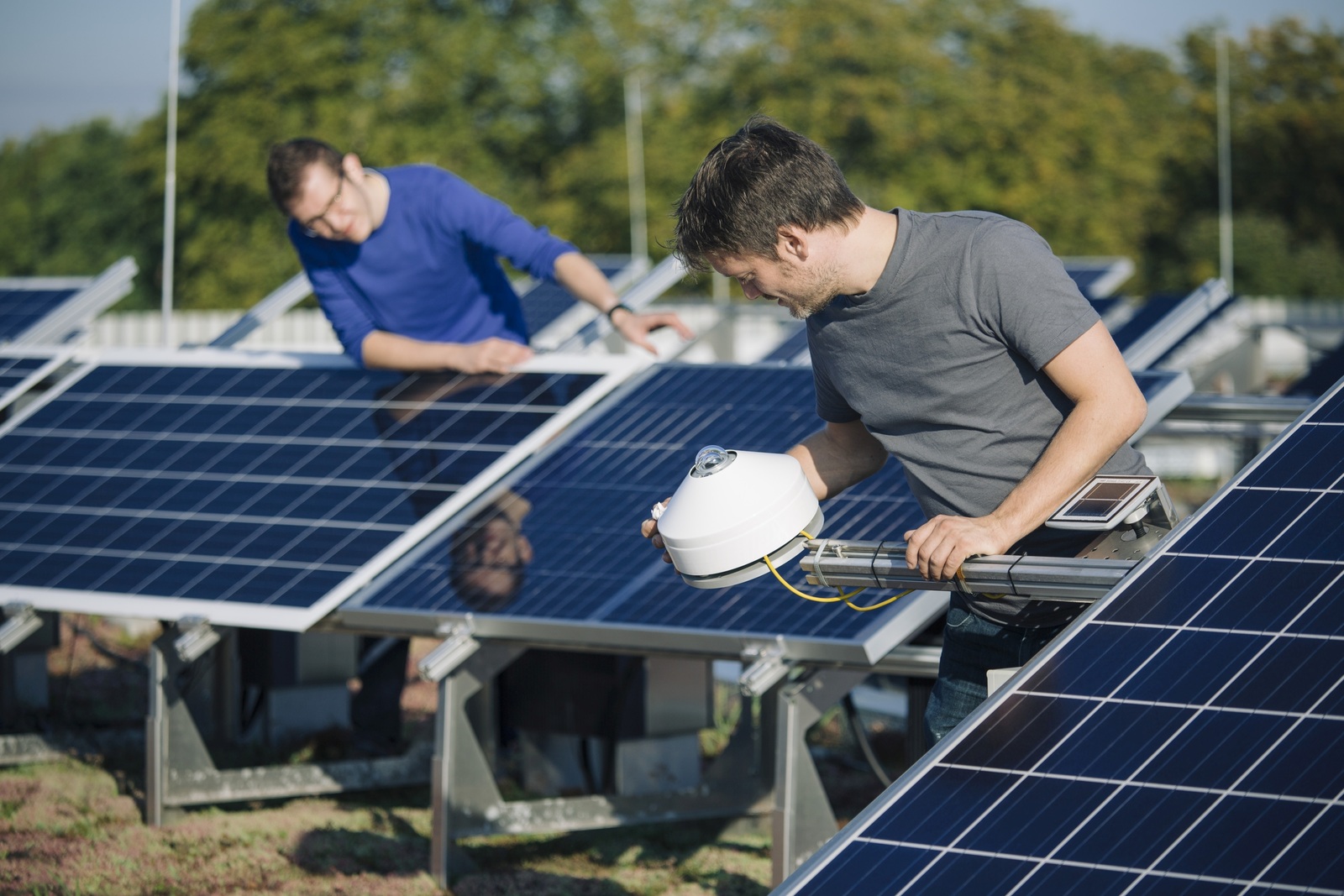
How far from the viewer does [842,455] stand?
395 centimetres

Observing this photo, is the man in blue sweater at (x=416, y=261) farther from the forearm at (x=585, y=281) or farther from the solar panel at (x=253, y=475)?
the solar panel at (x=253, y=475)

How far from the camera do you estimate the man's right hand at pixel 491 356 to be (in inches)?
274

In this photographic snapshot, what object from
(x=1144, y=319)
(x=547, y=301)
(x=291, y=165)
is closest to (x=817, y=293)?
(x=291, y=165)

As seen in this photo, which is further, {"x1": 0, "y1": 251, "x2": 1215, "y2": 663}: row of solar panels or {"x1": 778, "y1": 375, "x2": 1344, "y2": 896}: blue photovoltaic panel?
{"x1": 0, "y1": 251, "x2": 1215, "y2": 663}: row of solar panels

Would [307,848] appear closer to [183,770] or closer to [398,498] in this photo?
[183,770]

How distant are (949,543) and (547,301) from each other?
11.8m

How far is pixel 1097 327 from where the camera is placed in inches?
127

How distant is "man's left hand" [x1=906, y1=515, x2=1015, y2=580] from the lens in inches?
123

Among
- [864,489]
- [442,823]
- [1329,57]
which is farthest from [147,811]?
[1329,57]

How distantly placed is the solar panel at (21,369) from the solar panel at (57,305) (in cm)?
130

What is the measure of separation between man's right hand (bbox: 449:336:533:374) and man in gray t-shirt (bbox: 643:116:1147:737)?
3.36 meters

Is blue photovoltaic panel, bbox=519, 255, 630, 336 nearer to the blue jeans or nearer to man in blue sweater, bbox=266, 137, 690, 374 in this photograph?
man in blue sweater, bbox=266, 137, 690, 374


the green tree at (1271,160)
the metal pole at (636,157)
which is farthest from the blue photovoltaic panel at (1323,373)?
the green tree at (1271,160)

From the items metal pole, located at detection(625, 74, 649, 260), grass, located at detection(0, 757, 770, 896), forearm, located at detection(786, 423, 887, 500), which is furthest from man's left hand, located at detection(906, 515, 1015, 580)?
metal pole, located at detection(625, 74, 649, 260)
